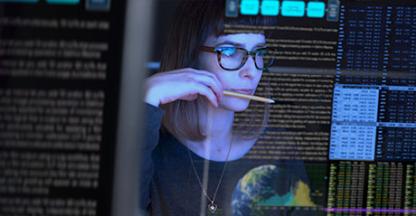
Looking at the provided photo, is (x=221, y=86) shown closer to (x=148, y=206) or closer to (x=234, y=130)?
(x=234, y=130)

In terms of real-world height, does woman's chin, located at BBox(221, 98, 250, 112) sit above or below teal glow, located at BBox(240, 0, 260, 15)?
below

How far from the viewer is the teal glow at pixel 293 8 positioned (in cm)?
205

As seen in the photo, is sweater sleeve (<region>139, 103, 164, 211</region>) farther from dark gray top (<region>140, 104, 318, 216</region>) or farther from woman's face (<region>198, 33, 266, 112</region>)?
woman's face (<region>198, 33, 266, 112</region>)

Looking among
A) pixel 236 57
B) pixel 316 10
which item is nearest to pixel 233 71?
pixel 236 57

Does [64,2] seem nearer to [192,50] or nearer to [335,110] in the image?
[192,50]

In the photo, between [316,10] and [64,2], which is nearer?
[64,2]

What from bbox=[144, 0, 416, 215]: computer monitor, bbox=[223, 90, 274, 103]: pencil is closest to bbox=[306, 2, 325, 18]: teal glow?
bbox=[144, 0, 416, 215]: computer monitor

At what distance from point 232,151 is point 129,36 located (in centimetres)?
52

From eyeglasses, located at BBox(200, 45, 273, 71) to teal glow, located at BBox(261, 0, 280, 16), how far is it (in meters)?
0.10

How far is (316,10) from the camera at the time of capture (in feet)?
6.77

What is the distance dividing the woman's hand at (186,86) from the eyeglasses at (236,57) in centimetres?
5

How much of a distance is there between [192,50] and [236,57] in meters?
0.13

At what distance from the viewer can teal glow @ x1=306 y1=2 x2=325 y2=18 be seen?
206 cm

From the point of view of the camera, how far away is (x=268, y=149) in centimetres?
210
